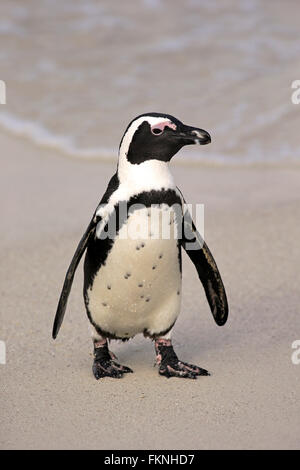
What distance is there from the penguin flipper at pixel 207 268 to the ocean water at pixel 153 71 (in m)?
2.86

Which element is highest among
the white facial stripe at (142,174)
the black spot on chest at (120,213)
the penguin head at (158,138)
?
the penguin head at (158,138)

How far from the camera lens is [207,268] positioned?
3736 millimetres

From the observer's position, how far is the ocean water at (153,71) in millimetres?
7141

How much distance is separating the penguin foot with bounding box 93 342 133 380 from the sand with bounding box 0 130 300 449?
0.15ft

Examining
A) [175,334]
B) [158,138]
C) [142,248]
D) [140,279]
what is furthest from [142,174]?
[175,334]

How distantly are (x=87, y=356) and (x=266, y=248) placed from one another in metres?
1.48

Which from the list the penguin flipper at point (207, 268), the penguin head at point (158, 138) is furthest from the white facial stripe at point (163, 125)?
the penguin flipper at point (207, 268)

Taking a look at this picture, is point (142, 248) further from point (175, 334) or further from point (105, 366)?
point (175, 334)

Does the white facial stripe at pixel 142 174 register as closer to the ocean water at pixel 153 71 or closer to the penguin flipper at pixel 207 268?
the penguin flipper at pixel 207 268

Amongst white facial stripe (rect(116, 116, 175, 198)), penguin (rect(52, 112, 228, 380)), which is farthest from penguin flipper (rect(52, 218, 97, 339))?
white facial stripe (rect(116, 116, 175, 198))

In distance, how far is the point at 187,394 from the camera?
349 cm

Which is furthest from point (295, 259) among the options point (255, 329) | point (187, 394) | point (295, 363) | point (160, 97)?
point (160, 97)

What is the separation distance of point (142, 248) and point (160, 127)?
43 centimetres
